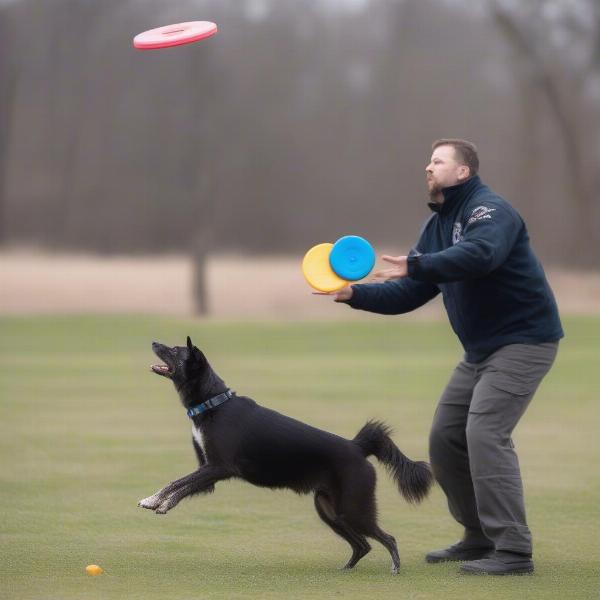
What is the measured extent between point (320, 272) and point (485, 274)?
0.86 metres

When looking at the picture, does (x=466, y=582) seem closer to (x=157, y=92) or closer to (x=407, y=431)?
(x=407, y=431)

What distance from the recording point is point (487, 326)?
20.1 ft

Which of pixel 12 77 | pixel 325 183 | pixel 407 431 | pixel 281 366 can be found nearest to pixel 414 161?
pixel 325 183

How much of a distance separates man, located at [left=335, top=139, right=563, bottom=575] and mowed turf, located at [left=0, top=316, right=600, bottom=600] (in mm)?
390

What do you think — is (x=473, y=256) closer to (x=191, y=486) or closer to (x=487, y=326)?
(x=487, y=326)

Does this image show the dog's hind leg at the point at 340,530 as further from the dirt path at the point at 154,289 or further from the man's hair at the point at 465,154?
the dirt path at the point at 154,289

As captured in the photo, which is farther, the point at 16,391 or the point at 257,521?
the point at 16,391

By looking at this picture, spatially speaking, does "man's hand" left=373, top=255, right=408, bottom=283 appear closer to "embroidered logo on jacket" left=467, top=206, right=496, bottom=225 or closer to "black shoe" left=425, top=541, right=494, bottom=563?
"embroidered logo on jacket" left=467, top=206, right=496, bottom=225

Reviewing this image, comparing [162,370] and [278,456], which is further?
[162,370]

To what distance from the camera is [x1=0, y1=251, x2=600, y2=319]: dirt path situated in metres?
29.4

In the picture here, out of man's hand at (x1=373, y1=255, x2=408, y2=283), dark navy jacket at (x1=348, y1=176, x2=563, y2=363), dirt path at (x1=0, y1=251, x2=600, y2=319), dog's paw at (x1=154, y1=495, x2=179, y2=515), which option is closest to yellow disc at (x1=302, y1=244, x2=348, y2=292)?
dark navy jacket at (x1=348, y1=176, x2=563, y2=363)

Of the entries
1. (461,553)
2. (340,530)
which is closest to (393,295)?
(340,530)

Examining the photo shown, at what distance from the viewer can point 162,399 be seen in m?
14.2

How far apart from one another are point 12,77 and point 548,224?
15023 mm
